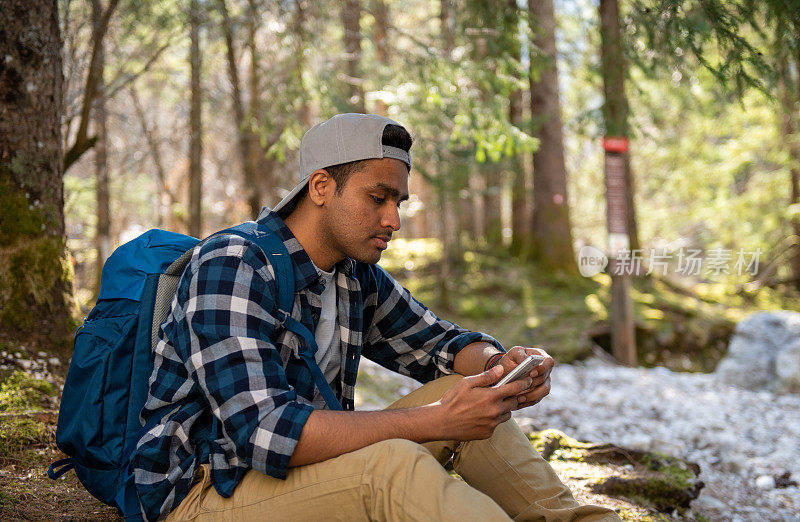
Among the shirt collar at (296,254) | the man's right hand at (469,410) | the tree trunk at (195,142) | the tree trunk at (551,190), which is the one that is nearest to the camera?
the man's right hand at (469,410)

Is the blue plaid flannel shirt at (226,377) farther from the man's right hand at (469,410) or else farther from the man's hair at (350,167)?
the man's right hand at (469,410)

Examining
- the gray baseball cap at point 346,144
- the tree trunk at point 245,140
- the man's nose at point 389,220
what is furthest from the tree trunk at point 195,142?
the man's nose at point 389,220

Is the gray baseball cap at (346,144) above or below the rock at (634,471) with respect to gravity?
above

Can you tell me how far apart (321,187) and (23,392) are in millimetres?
2204

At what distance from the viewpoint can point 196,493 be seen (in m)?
2.04

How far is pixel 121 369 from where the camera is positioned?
7.00 ft

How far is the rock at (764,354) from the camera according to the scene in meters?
7.32

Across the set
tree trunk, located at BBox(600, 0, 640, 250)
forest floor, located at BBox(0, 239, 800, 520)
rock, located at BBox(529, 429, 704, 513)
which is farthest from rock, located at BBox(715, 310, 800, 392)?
rock, located at BBox(529, 429, 704, 513)

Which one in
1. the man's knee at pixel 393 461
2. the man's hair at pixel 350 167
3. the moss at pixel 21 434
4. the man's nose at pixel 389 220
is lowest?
the moss at pixel 21 434

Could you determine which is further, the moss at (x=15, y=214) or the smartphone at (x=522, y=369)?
the moss at (x=15, y=214)

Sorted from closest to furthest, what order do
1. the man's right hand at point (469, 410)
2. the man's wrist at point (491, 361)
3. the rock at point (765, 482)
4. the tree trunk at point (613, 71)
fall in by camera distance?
1. the man's right hand at point (469, 410)
2. the man's wrist at point (491, 361)
3. the rock at point (765, 482)
4. the tree trunk at point (613, 71)

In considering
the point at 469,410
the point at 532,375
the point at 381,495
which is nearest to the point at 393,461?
the point at 381,495

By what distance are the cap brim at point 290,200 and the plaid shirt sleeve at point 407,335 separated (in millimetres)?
463

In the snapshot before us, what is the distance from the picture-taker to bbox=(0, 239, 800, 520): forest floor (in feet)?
9.50
